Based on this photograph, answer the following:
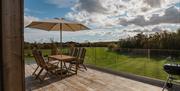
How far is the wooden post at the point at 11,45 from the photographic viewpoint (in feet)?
4.21

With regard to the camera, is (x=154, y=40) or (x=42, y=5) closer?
(x=154, y=40)

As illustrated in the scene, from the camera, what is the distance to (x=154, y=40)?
8.40 metres

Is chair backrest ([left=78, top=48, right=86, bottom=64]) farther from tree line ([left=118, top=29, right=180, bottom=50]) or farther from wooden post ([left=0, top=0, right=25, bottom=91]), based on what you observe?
wooden post ([left=0, top=0, right=25, bottom=91])

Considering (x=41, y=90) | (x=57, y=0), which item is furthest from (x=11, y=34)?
(x=57, y=0)

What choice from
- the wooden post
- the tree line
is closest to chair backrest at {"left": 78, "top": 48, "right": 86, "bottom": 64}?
the tree line

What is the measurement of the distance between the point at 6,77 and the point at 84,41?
9.44 meters

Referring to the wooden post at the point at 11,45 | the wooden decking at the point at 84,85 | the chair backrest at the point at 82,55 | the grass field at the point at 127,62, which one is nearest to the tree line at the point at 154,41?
the grass field at the point at 127,62

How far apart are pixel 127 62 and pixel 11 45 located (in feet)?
22.1

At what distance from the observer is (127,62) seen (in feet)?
25.5

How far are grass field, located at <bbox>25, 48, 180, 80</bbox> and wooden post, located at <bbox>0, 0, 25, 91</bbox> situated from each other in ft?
18.2

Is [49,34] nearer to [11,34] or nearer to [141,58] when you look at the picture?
[141,58]

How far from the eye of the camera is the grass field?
664cm

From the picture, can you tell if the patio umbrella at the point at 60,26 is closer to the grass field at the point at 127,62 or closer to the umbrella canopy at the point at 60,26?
the umbrella canopy at the point at 60,26

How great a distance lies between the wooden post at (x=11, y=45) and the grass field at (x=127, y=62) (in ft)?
18.2
